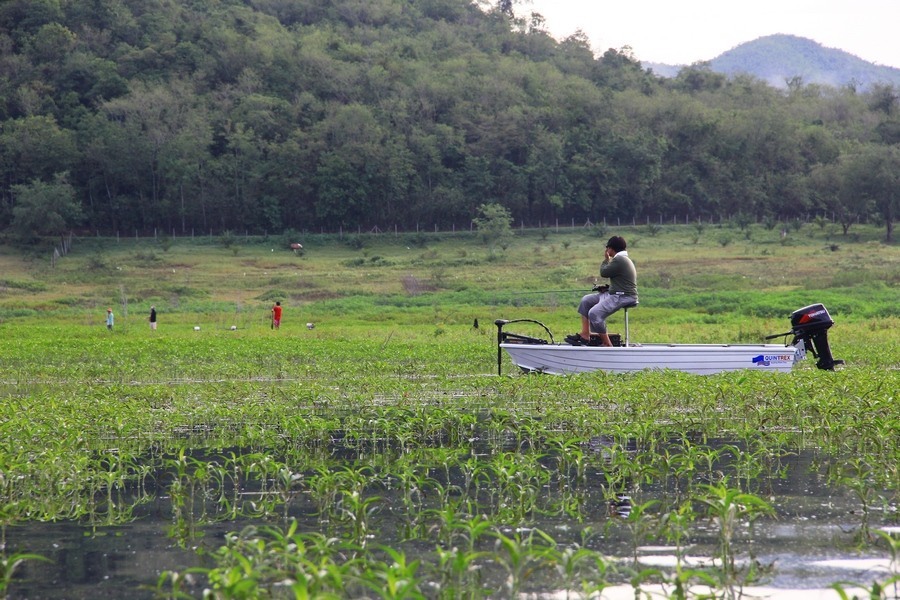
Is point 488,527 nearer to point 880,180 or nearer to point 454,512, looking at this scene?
point 454,512

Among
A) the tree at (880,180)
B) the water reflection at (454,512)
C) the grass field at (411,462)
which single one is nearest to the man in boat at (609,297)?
the grass field at (411,462)

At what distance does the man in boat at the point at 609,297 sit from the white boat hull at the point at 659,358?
42 centimetres

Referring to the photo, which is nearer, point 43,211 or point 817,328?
point 817,328

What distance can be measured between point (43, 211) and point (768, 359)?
65790mm

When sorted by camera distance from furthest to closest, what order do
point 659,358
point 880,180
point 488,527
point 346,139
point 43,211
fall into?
point 346,139 < point 880,180 < point 43,211 < point 659,358 < point 488,527

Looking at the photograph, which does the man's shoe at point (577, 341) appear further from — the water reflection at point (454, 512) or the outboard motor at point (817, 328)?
the water reflection at point (454, 512)

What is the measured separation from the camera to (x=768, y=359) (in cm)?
1711

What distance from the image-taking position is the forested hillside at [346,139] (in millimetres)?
82812

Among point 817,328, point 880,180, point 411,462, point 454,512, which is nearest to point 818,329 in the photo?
point 817,328

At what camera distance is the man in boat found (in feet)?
54.5

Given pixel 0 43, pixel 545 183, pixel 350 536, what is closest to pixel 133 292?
pixel 545 183

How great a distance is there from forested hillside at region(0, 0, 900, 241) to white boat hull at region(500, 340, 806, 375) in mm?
64083

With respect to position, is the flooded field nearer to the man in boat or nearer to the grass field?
the grass field

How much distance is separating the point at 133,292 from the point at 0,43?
5635cm
